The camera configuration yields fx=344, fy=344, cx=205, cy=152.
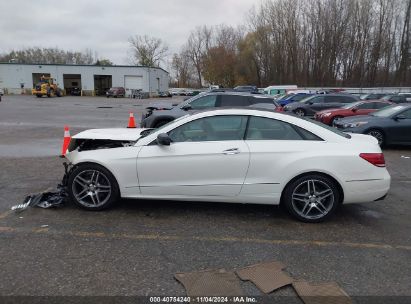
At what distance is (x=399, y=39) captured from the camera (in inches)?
2271

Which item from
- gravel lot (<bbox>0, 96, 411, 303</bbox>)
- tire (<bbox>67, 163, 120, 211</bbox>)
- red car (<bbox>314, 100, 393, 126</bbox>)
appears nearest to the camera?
gravel lot (<bbox>0, 96, 411, 303</bbox>)

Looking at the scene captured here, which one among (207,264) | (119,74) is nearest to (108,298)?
(207,264)

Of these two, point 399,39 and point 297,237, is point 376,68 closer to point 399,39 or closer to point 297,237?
point 399,39

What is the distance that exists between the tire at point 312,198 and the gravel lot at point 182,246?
0.15 m

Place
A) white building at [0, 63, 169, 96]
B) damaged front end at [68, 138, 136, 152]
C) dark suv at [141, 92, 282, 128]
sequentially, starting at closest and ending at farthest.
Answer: damaged front end at [68, 138, 136, 152] → dark suv at [141, 92, 282, 128] → white building at [0, 63, 169, 96]

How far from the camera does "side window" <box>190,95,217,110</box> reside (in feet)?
37.8

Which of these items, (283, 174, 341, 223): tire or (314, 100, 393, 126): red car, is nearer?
(283, 174, 341, 223): tire

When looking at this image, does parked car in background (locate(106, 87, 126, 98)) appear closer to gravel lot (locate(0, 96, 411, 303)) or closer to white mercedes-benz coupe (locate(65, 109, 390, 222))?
gravel lot (locate(0, 96, 411, 303))

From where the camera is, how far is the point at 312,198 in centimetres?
460

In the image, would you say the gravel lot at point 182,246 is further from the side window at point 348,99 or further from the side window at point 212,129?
the side window at point 348,99

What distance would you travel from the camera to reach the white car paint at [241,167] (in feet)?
14.8

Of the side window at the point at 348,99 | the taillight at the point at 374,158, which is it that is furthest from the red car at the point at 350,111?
the taillight at the point at 374,158

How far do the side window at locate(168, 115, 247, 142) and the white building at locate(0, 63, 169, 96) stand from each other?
56.5 meters

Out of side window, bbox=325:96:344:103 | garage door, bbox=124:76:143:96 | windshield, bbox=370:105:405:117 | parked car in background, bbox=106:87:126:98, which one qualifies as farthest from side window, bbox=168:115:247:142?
garage door, bbox=124:76:143:96
